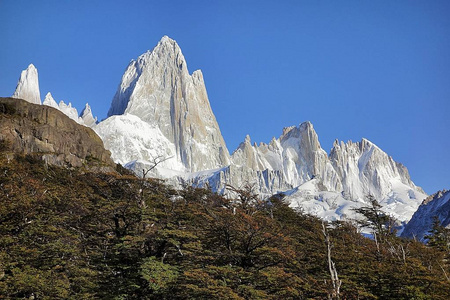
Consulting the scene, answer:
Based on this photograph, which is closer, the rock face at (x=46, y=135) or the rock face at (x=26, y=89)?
the rock face at (x=46, y=135)

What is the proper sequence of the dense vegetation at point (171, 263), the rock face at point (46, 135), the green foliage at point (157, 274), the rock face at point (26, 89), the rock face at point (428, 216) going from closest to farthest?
1. the green foliage at point (157, 274)
2. the dense vegetation at point (171, 263)
3. the rock face at point (46, 135)
4. the rock face at point (428, 216)
5. the rock face at point (26, 89)

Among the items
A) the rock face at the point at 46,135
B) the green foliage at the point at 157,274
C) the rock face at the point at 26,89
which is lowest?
the green foliage at the point at 157,274

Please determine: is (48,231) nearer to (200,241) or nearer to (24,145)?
(200,241)

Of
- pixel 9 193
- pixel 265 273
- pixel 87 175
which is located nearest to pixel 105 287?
pixel 265 273

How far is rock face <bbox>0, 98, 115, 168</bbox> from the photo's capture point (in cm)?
5131

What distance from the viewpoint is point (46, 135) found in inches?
2199

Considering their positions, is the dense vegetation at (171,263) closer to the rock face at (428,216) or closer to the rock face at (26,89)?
the rock face at (428,216)

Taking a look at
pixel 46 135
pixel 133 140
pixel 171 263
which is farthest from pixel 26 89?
pixel 171 263

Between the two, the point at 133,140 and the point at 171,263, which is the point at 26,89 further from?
the point at 171,263

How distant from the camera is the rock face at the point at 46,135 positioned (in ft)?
168

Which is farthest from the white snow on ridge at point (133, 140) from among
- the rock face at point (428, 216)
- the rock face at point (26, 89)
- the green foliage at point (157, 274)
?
the green foliage at point (157, 274)

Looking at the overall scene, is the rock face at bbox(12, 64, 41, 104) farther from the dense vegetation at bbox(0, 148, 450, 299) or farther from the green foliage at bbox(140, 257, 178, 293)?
the green foliage at bbox(140, 257, 178, 293)

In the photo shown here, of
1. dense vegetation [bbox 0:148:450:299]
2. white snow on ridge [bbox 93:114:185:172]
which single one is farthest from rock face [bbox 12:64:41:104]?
dense vegetation [bbox 0:148:450:299]

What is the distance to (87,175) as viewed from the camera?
152ft
